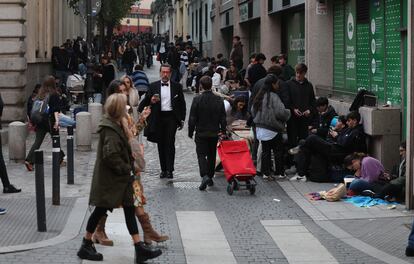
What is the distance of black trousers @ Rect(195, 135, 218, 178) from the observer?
13.5 m

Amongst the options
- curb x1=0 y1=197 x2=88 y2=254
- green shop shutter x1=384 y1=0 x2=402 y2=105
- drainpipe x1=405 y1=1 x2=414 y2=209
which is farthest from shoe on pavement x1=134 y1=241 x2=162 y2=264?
green shop shutter x1=384 y1=0 x2=402 y2=105

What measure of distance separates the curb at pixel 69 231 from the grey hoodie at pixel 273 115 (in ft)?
11.5

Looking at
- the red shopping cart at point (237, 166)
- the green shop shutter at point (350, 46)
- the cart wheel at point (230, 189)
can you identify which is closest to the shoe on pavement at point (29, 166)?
the red shopping cart at point (237, 166)

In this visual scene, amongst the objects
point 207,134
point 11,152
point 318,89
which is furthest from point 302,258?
point 318,89

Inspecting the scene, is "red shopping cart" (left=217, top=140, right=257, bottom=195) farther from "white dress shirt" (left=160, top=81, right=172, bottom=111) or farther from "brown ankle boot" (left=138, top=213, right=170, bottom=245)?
"brown ankle boot" (left=138, top=213, right=170, bottom=245)

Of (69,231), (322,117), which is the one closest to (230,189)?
(322,117)

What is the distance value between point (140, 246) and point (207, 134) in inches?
201

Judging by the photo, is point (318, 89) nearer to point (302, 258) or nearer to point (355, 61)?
→ point (355, 61)

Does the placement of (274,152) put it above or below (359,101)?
below

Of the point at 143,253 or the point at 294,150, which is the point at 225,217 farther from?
the point at 294,150

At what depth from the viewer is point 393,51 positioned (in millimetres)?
14383

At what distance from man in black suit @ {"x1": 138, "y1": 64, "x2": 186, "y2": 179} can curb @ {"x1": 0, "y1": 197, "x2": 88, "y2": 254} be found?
7.26 feet

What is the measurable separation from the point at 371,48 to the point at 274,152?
3061 millimetres

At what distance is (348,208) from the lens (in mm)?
12031
